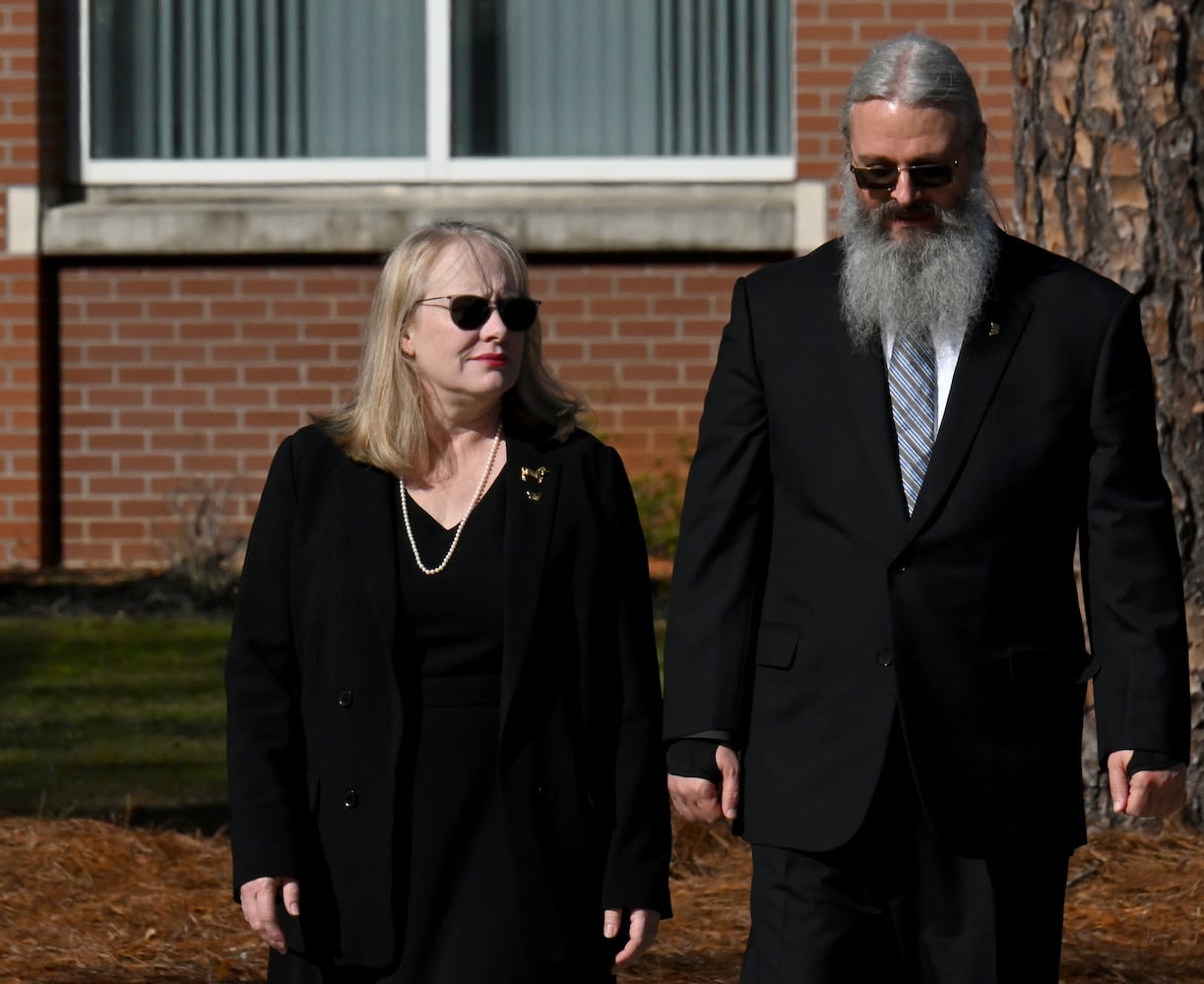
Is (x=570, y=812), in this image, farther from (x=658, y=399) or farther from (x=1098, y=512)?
(x=658, y=399)

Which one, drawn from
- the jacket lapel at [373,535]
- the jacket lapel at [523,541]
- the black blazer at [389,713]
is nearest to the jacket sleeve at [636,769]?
the black blazer at [389,713]

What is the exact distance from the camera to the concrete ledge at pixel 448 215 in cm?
1092

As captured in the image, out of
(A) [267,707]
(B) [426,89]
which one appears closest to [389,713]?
(A) [267,707]

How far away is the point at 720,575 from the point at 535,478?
38 centimetres

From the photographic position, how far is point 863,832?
368cm

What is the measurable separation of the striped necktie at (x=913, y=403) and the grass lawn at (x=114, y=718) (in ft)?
12.1

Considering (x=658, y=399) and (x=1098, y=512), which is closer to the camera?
(x=1098, y=512)

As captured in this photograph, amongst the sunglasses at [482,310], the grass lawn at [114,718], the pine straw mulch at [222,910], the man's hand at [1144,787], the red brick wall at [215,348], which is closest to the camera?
the man's hand at [1144,787]

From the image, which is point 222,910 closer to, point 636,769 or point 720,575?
point 636,769

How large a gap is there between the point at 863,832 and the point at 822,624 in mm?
355

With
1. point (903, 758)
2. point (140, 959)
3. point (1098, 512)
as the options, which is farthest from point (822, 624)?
point (140, 959)

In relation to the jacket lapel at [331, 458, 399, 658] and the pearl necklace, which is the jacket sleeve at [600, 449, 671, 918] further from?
the jacket lapel at [331, 458, 399, 658]

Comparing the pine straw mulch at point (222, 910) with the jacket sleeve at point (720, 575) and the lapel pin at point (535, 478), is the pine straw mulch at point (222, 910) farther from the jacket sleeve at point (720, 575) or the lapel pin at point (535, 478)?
the lapel pin at point (535, 478)

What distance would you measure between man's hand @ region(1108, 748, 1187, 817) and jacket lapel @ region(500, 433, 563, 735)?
1.00 metres
